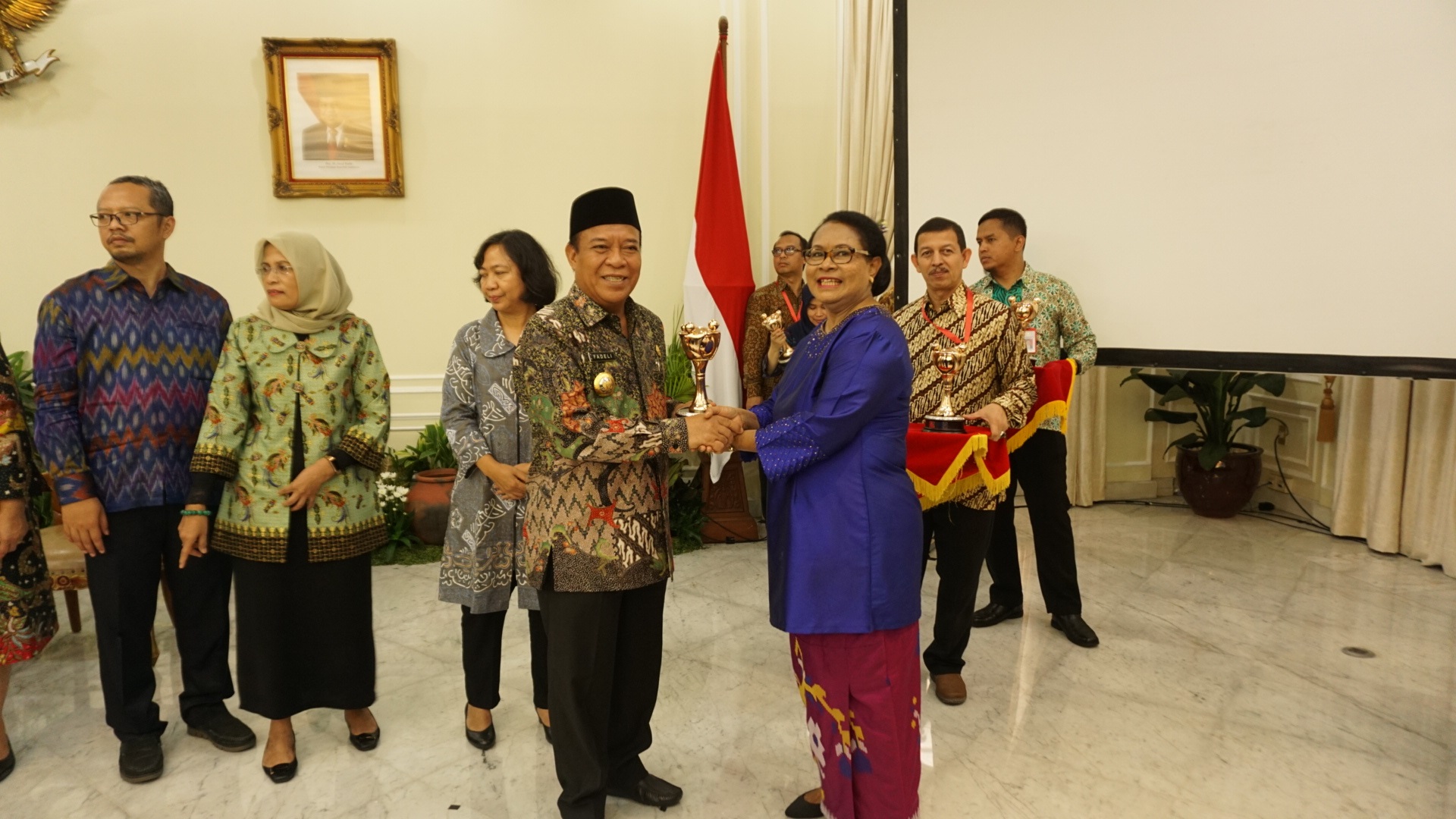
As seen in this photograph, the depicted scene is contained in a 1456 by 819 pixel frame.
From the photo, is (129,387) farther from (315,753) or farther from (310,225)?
(310,225)

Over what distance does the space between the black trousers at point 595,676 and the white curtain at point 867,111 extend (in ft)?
11.5

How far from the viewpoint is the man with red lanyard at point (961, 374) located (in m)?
2.99

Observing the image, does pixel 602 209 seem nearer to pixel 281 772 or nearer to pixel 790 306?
pixel 281 772

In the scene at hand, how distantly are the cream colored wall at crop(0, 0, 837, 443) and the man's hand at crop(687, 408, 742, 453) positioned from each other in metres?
3.76

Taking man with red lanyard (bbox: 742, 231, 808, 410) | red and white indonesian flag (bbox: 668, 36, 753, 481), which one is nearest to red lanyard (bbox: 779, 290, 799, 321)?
man with red lanyard (bbox: 742, 231, 808, 410)

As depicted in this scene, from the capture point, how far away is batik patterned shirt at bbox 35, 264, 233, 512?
99.3 inches

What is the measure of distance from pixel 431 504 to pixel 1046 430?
11.1 feet

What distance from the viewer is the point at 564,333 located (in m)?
2.07

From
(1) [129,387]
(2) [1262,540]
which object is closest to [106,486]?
(1) [129,387]

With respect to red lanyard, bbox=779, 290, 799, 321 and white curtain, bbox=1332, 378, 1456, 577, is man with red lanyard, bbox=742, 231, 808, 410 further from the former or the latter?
white curtain, bbox=1332, 378, 1456, 577

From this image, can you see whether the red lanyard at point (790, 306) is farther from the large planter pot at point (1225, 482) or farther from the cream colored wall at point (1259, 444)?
the large planter pot at point (1225, 482)

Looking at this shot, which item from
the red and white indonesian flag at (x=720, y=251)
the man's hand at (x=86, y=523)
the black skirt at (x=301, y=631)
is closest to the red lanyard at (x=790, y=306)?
the red and white indonesian flag at (x=720, y=251)

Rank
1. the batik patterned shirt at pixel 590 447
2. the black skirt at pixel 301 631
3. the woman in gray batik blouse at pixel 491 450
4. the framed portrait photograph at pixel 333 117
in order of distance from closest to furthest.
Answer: the batik patterned shirt at pixel 590 447 → the black skirt at pixel 301 631 → the woman in gray batik blouse at pixel 491 450 → the framed portrait photograph at pixel 333 117

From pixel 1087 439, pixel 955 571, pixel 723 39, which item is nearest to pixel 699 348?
pixel 955 571
